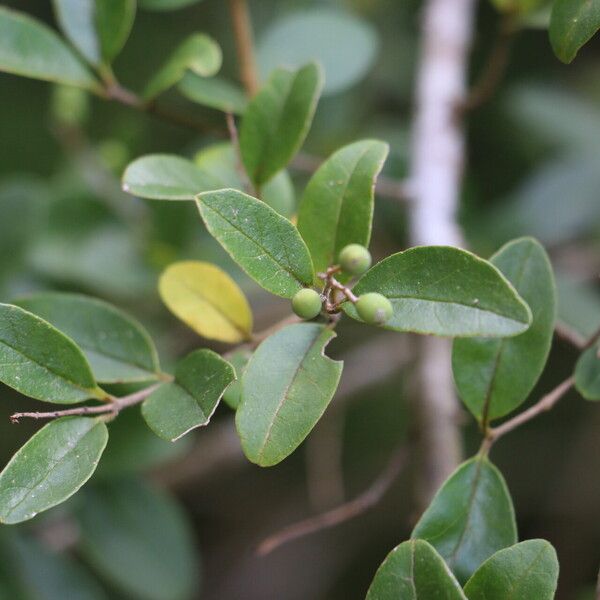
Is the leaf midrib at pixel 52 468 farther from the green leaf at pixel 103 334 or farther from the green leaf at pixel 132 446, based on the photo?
the green leaf at pixel 132 446

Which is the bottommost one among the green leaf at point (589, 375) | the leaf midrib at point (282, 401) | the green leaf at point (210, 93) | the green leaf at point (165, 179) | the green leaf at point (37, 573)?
the green leaf at point (37, 573)

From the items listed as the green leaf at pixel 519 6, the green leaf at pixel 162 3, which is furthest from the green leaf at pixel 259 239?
the green leaf at pixel 519 6

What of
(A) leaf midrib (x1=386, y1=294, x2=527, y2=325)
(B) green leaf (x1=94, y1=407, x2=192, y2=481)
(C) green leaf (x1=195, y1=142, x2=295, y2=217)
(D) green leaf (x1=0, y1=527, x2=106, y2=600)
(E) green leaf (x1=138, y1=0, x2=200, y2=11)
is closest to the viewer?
(A) leaf midrib (x1=386, y1=294, x2=527, y2=325)

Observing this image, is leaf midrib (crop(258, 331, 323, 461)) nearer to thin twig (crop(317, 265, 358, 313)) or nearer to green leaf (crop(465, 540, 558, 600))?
thin twig (crop(317, 265, 358, 313))

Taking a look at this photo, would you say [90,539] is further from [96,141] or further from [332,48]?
[96,141]

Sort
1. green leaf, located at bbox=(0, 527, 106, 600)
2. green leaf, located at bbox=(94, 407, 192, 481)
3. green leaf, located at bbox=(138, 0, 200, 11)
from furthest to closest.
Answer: green leaf, located at bbox=(0, 527, 106, 600), green leaf, located at bbox=(94, 407, 192, 481), green leaf, located at bbox=(138, 0, 200, 11)

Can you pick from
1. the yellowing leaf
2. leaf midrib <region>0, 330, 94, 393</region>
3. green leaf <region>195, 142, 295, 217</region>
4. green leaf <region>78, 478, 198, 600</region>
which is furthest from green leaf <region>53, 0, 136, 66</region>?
green leaf <region>78, 478, 198, 600</region>
